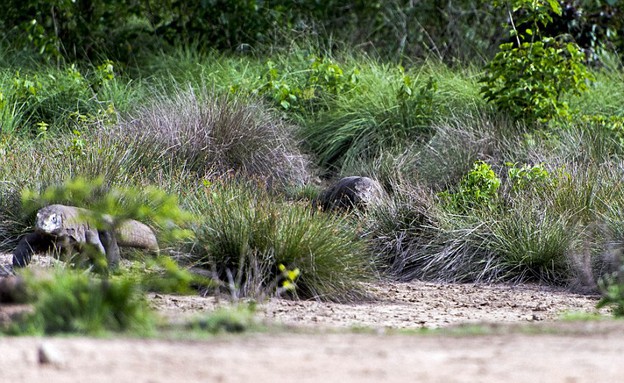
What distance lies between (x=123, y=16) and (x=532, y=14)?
7780 millimetres

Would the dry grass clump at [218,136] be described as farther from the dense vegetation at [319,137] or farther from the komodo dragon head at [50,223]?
the komodo dragon head at [50,223]

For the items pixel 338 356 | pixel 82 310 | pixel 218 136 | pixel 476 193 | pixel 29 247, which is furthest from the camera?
pixel 218 136

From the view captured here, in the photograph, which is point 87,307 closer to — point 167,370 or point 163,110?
point 167,370

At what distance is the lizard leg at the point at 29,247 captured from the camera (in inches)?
269

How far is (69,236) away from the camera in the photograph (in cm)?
675

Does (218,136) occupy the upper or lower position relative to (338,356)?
lower

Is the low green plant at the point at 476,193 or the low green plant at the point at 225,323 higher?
the low green plant at the point at 225,323

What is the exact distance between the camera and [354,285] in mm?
7184

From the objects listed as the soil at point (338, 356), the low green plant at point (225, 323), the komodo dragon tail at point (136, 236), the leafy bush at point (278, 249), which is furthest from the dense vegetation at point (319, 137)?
the soil at point (338, 356)

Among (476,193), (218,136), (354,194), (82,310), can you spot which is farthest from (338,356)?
(218,136)

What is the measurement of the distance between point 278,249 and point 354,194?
242 centimetres

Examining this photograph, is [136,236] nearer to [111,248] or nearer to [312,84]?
[111,248]

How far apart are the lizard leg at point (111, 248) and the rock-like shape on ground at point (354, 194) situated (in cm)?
270

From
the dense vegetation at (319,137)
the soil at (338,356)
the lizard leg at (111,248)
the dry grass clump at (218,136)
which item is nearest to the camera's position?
the soil at (338,356)
